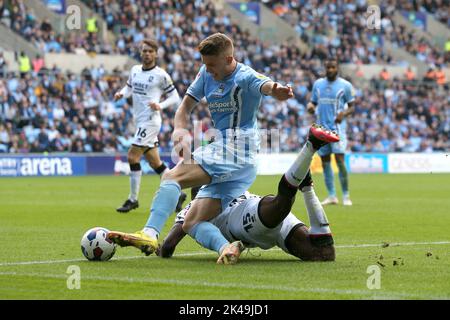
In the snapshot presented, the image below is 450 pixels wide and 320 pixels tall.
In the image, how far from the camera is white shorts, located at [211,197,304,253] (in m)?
8.70

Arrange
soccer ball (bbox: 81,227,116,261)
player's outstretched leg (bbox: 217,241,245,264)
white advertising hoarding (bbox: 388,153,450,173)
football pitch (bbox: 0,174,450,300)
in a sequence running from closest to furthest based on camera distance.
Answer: football pitch (bbox: 0,174,450,300) → player's outstretched leg (bbox: 217,241,245,264) → soccer ball (bbox: 81,227,116,261) → white advertising hoarding (bbox: 388,153,450,173)

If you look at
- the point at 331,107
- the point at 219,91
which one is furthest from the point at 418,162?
the point at 219,91

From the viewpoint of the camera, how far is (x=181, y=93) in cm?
3575

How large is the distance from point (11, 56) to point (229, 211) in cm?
2686

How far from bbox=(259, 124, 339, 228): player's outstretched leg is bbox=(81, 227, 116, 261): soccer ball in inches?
55.5

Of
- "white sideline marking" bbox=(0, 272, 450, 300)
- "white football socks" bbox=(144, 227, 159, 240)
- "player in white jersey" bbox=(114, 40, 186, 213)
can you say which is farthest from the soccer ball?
"player in white jersey" bbox=(114, 40, 186, 213)

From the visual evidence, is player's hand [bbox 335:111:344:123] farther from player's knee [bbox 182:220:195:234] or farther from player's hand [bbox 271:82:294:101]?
player's hand [bbox 271:82:294:101]

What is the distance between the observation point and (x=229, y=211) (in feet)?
29.9

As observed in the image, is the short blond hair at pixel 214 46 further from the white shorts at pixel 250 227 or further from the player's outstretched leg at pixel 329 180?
the player's outstretched leg at pixel 329 180

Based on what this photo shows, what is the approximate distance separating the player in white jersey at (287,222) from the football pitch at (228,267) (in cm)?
17

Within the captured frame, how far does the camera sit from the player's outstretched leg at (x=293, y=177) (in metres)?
8.13

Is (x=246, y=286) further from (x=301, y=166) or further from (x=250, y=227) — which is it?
(x=250, y=227)

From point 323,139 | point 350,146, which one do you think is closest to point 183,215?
point 323,139
